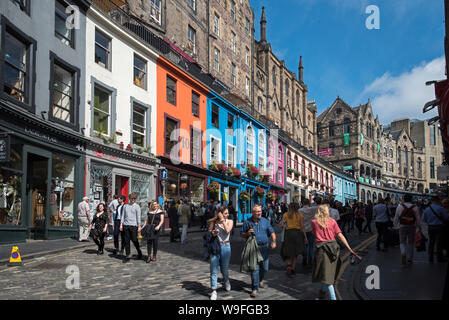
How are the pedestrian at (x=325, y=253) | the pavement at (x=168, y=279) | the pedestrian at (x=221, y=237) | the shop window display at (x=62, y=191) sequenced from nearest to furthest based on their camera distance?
the pedestrian at (x=325, y=253) < the pavement at (x=168, y=279) < the pedestrian at (x=221, y=237) < the shop window display at (x=62, y=191)

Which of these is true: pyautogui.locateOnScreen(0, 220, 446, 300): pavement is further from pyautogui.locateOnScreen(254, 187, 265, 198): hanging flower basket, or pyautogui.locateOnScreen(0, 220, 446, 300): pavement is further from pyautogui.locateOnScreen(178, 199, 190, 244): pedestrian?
pyautogui.locateOnScreen(254, 187, 265, 198): hanging flower basket

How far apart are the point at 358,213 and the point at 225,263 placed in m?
13.4

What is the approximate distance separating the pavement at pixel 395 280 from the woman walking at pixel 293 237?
108 cm

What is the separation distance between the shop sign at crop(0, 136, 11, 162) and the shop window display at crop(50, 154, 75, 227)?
3356 millimetres

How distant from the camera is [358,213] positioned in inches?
718

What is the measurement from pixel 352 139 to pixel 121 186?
56393 millimetres

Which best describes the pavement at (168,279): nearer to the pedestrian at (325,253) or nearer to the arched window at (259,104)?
the pedestrian at (325,253)

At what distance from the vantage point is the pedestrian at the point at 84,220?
13438mm

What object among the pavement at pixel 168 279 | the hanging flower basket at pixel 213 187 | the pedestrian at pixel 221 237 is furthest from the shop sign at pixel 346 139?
the pedestrian at pixel 221 237

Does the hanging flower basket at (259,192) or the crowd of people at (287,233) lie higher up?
the hanging flower basket at (259,192)

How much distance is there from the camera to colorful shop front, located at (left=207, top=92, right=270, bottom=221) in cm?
2694

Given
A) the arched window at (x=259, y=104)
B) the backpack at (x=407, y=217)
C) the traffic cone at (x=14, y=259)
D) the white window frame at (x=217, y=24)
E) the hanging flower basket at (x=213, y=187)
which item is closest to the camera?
the traffic cone at (x=14, y=259)

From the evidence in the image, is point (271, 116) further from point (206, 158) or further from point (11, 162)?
point (11, 162)
